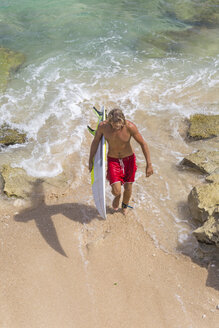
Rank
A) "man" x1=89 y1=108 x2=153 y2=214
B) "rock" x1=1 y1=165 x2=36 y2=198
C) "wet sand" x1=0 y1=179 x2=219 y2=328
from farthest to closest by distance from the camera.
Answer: "rock" x1=1 y1=165 x2=36 y2=198, "man" x1=89 y1=108 x2=153 y2=214, "wet sand" x1=0 y1=179 x2=219 y2=328

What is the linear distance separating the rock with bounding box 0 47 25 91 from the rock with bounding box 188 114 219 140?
17.0 ft

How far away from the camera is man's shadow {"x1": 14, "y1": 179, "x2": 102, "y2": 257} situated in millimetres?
4410

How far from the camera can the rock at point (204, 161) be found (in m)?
5.13

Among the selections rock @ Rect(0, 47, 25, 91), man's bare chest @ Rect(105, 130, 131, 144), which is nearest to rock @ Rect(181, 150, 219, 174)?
man's bare chest @ Rect(105, 130, 131, 144)

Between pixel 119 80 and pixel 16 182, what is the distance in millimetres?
4445

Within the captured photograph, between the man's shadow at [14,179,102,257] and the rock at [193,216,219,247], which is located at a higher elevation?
the rock at [193,216,219,247]

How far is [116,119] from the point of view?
3.72m

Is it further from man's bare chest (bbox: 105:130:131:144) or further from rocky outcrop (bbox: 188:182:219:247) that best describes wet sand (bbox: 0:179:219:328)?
man's bare chest (bbox: 105:130:131:144)

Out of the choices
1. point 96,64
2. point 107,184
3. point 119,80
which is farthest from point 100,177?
point 96,64

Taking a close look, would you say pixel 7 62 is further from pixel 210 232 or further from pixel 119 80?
pixel 210 232

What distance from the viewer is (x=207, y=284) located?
3.61m

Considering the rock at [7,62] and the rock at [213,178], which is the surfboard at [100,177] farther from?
the rock at [7,62]

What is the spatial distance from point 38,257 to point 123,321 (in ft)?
4.49

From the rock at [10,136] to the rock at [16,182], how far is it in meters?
0.92
